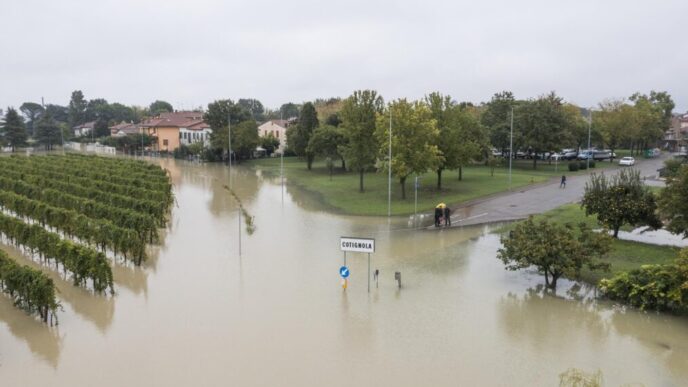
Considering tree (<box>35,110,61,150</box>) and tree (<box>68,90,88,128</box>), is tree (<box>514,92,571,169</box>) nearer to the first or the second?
tree (<box>35,110,61,150</box>)

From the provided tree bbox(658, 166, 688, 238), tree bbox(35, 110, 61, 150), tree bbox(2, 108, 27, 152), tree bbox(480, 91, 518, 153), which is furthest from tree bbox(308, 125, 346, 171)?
tree bbox(35, 110, 61, 150)

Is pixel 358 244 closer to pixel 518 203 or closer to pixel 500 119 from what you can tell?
pixel 518 203

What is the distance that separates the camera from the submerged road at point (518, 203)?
33094 mm

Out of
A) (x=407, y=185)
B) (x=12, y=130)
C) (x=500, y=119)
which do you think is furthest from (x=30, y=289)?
(x=12, y=130)

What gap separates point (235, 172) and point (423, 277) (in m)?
49.2

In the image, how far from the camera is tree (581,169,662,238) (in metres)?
24.2

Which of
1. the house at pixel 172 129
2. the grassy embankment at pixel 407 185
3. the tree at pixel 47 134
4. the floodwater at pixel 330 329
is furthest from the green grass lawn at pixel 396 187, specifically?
the tree at pixel 47 134

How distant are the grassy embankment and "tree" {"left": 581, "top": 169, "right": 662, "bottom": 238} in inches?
493

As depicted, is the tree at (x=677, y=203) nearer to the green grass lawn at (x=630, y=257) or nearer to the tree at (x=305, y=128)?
the green grass lawn at (x=630, y=257)

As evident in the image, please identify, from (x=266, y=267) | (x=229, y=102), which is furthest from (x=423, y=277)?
(x=229, y=102)

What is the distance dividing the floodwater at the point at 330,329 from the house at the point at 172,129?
249 ft

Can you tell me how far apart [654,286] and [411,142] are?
73.5 feet

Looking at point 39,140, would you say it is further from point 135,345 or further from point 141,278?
point 135,345

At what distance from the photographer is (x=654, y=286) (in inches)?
690
